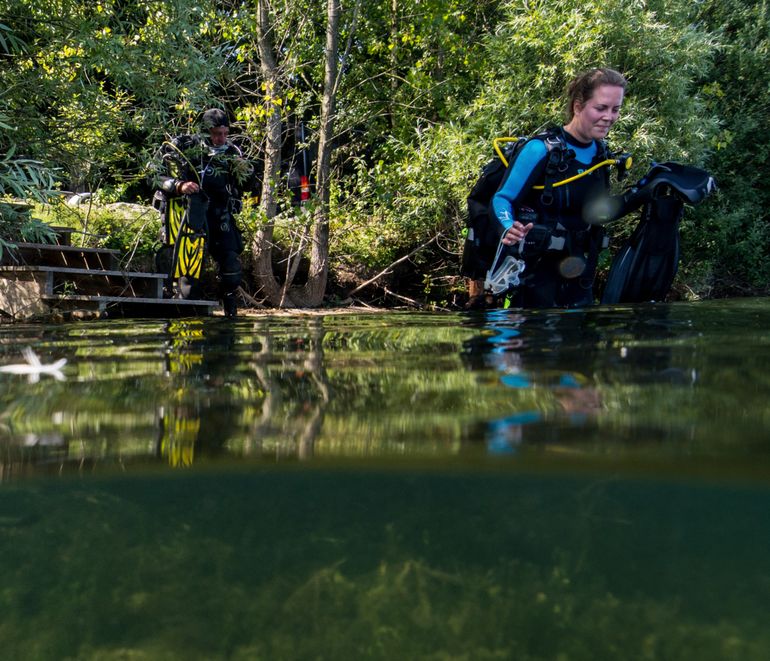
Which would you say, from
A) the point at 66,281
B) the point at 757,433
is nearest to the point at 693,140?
the point at 66,281

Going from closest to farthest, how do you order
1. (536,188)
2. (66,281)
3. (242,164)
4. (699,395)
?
(699,395)
(536,188)
(242,164)
(66,281)

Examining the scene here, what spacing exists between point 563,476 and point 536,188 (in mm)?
4516

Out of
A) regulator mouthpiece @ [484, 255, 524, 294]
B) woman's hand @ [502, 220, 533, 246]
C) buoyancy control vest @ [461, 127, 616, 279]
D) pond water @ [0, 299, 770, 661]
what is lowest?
pond water @ [0, 299, 770, 661]

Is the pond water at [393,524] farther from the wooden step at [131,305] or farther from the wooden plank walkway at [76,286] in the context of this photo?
the wooden step at [131,305]

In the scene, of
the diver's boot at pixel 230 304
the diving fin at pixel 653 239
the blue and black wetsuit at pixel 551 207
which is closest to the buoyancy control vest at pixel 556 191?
the blue and black wetsuit at pixel 551 207

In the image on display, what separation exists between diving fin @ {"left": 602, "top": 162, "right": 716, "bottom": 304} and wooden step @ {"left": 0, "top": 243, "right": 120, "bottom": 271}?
20.7ft

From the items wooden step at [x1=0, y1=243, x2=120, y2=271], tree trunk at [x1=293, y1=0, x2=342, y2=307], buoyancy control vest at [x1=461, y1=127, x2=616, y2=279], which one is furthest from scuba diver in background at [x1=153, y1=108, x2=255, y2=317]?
buoyancy control vest at [x1=461, y1=127, x2=616, y2=279]

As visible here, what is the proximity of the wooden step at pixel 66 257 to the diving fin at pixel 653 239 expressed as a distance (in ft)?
20.7

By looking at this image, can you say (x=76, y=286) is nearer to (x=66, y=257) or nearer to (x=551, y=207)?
(x=66, y=257)

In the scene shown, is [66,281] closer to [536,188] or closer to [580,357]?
[536,188]

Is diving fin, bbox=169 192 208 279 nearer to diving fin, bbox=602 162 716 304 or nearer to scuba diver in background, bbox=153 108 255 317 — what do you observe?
scuba diver in background, bbox=153 108 255 317

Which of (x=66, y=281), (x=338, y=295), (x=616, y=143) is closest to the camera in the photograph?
(x=66, y=281)

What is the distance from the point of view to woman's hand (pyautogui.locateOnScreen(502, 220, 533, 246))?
4.96 m

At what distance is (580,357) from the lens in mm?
2168
